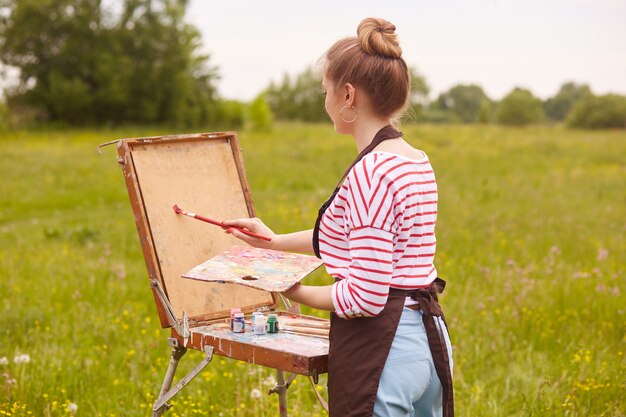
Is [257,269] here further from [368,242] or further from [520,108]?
[520,108]

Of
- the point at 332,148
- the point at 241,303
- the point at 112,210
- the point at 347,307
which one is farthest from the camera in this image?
the point at 332,148

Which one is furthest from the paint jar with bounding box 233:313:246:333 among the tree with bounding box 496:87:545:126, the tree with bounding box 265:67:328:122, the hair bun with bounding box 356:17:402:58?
the tree with bounding box 265:67:328:122

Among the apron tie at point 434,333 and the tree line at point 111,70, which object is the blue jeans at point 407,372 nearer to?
the apron tie at point 434,333

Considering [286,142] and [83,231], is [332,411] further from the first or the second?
[286,142]

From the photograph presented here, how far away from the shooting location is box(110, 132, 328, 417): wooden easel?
2.96 m

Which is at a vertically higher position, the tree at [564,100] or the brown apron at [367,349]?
the tree at [564,100]

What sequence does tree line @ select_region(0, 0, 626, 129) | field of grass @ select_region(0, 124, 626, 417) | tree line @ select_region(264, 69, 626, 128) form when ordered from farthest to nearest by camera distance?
1. tree line @ select_region(0, 0, 626, 129)
2. tree line @ select_region(264, 69, 626, 128)
3. field of grass @ select_region(0, 124, 626, 417)

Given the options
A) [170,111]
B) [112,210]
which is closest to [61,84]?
[170,111]

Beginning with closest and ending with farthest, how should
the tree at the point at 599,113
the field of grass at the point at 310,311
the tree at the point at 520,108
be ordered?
the field of grass at the point at 310,311
the tree at the point at 520,108
the tree at the point at 599,113

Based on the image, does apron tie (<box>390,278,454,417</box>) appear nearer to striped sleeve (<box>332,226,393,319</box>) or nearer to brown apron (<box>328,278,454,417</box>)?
brown apron (<box>328,278,454,417</box>)

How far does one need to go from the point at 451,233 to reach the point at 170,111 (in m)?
29.3

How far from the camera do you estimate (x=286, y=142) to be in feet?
79.1

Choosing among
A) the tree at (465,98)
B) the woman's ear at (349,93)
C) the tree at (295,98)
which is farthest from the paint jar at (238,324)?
the tree at (295,98)

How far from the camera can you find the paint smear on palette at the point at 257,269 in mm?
2775
